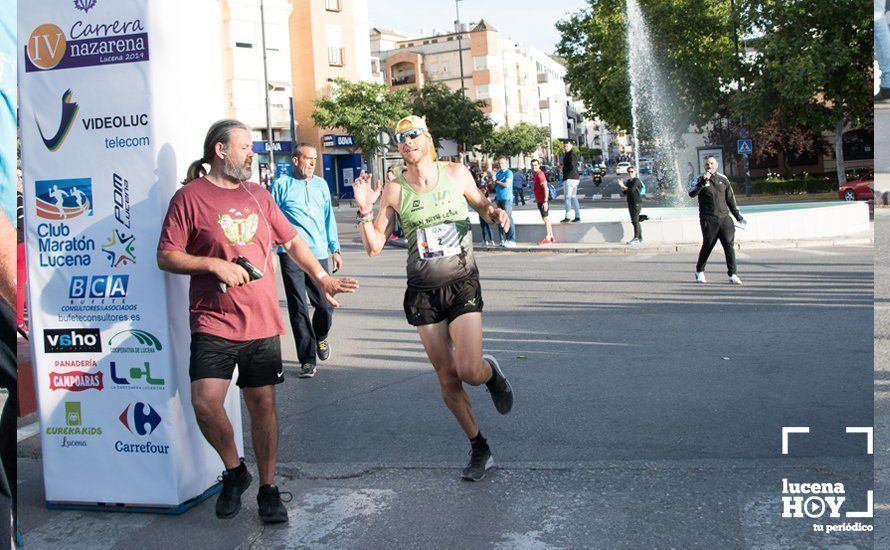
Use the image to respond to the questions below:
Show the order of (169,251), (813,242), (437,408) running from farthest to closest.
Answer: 1. (813,242)
2. (437,408)
3. (169,251)

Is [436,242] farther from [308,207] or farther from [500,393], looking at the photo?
[308,207]

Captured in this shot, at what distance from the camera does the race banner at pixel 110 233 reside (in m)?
4.84

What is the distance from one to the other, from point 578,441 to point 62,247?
10.1 feet

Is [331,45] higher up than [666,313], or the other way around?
[331,45]

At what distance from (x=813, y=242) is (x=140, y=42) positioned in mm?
17259

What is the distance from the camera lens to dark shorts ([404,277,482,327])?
525 centimetres

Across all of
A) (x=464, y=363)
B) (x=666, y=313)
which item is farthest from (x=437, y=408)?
(x=666, y=313)

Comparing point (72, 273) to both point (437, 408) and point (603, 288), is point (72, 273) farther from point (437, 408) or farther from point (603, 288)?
point (603, 288)

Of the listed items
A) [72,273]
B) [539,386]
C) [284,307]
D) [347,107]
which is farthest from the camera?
[347,107]

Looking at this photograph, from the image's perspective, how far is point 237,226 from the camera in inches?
189

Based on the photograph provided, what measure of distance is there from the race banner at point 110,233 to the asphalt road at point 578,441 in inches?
13.6

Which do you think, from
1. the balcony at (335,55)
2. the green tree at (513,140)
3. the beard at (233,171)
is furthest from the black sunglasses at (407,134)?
the balcony at (335,55)

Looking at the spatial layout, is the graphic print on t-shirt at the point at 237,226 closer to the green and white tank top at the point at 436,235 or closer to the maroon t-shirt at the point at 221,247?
the maroon t-shirt at the point at 221,247

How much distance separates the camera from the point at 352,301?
13.8 metres
